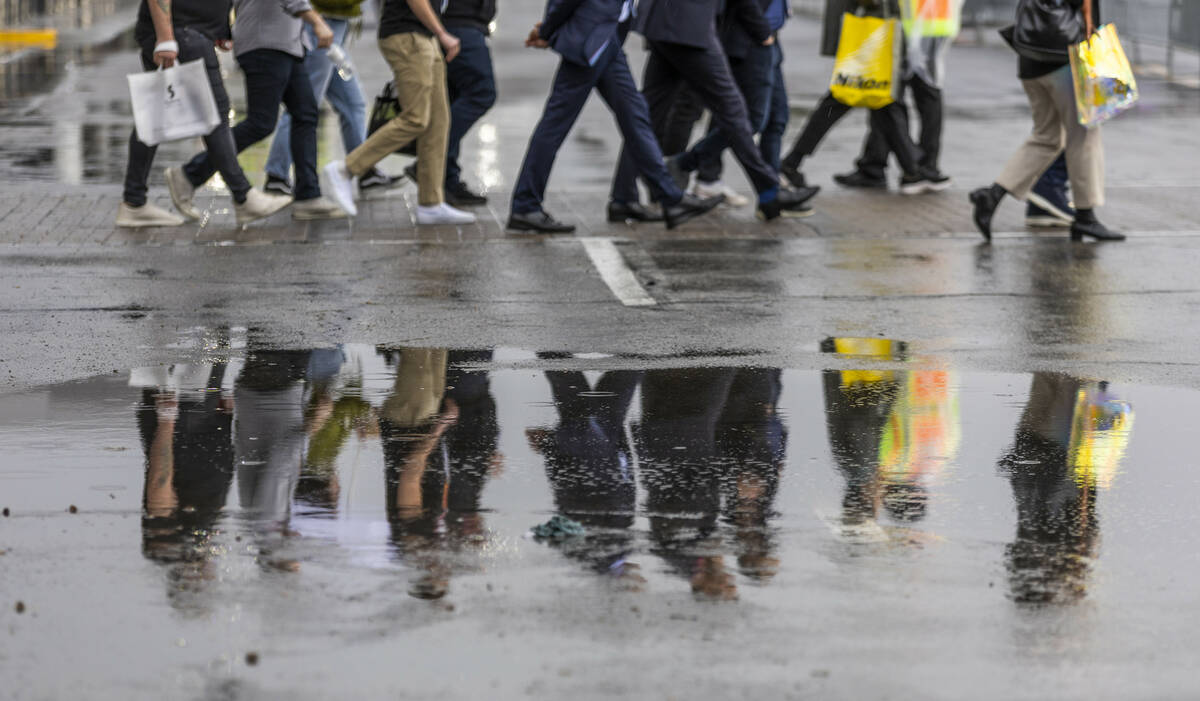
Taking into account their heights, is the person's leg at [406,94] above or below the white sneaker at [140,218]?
above

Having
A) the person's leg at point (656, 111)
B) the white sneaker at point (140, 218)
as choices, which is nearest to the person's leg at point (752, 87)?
the person's leg at point (656, 111)

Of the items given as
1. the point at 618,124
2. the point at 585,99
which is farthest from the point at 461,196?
the point at 618,124

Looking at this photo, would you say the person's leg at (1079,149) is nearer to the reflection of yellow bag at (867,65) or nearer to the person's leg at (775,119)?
the reflection of yellow bag at (867,65)

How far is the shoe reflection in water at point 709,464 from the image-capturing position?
183 inches

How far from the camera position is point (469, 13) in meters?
10.7

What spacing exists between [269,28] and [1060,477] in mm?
5735

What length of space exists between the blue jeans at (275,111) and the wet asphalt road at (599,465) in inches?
24.5

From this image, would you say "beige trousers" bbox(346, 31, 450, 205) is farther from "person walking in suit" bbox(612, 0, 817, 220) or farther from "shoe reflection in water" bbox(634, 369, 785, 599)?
"shoe reflection in water" bbox(634, 369, 785, 599)

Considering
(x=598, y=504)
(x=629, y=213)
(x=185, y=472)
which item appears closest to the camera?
(x=598, y=504)

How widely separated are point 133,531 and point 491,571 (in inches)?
37.7

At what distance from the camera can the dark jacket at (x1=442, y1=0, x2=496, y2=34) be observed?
10633mm

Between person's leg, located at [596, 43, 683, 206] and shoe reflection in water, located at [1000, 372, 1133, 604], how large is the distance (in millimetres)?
3510

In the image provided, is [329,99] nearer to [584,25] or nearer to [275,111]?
[275,111]

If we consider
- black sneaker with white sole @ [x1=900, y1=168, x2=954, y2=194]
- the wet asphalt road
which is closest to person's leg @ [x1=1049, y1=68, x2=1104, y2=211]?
the wet asphalt road
